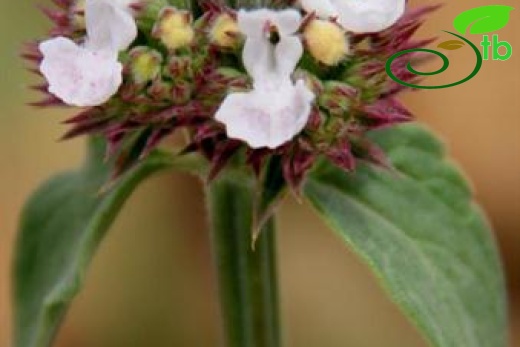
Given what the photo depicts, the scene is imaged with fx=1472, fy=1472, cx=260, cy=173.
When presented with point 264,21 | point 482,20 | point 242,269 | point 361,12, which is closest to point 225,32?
point 264,21

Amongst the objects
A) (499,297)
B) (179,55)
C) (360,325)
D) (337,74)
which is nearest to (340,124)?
(337,74)

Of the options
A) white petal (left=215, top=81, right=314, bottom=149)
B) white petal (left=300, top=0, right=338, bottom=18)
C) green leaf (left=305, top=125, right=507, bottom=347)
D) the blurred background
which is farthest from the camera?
→ the blurred background

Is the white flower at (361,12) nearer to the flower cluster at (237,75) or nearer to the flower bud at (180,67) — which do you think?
the flower cluster at (237,75)

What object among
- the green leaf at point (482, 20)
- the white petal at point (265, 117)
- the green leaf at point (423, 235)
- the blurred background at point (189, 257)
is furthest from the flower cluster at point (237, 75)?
the blurred background at point (189, 257)

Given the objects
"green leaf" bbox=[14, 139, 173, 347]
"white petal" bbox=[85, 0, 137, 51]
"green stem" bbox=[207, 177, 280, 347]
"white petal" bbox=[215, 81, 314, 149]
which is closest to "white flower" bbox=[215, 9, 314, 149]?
"white petal" bbox=[215, 81, 314, 149]

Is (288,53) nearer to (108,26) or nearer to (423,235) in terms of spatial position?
(108,26)

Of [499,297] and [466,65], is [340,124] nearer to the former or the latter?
→ [499,297]

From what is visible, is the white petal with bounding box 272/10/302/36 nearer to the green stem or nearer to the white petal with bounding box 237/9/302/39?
the white petal with bounding box 237/9/302/39
